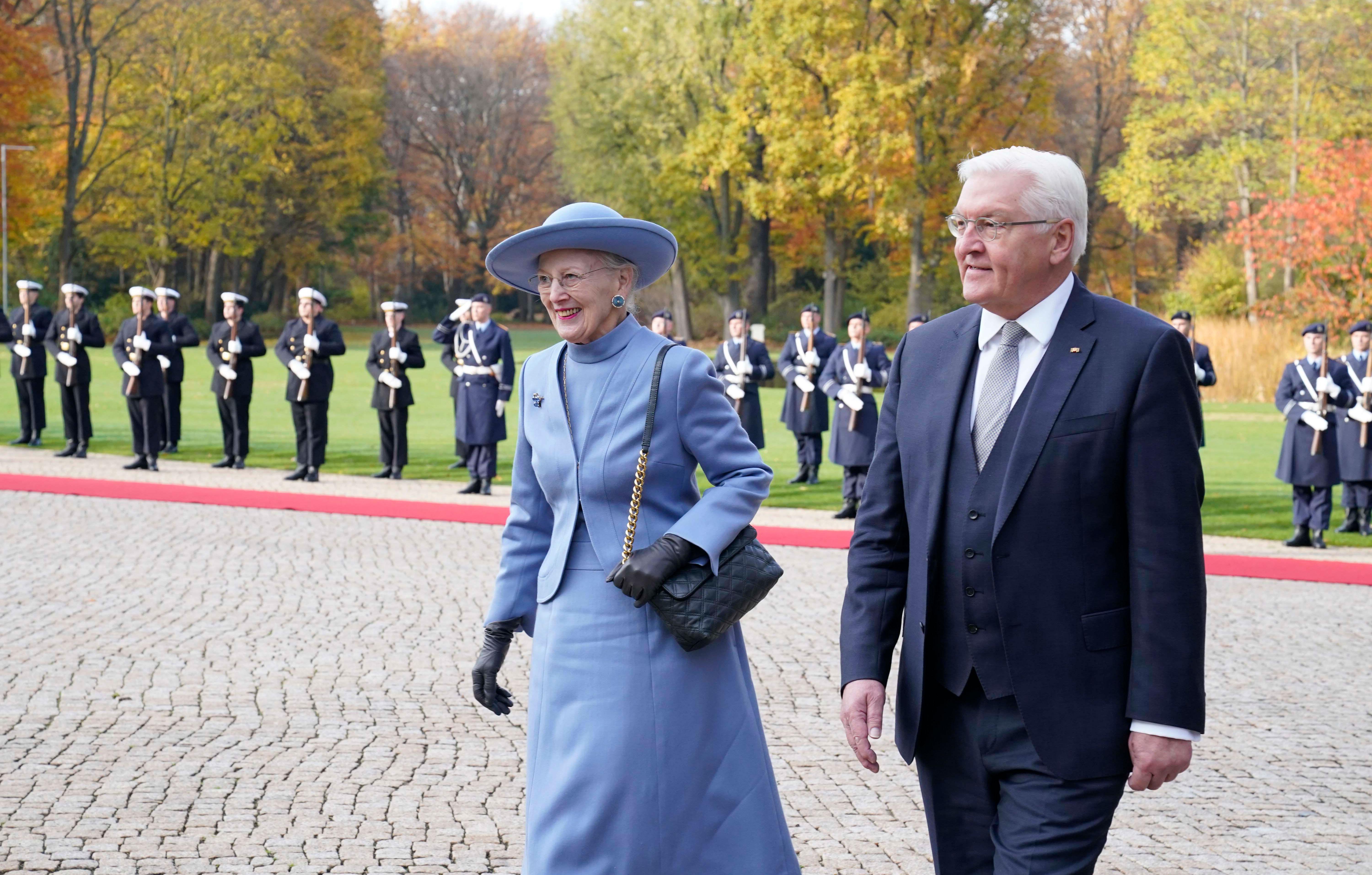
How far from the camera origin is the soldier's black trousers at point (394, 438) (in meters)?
17.9

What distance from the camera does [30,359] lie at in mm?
19516

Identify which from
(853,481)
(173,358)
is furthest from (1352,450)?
(173,358)

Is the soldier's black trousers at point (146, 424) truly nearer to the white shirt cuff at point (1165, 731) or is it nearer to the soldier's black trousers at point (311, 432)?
the soldier's black trousers at point (311, 432)

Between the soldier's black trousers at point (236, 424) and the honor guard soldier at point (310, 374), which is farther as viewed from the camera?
the soldier's black trousers at point (236, 424)

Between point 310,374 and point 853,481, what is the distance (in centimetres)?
626

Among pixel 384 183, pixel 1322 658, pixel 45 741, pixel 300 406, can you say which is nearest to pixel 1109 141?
pixel 384 183

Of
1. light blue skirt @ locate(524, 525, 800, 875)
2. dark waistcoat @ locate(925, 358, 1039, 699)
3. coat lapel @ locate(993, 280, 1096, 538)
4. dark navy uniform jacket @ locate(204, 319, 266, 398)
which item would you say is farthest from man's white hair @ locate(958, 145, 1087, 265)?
dark navy uniform jacket @ locate(204, 319, 266, 398)

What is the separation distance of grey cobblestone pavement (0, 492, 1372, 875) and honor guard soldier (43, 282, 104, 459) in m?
8.59

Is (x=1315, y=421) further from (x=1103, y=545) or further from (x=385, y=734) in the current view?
(x=1103, y=545)

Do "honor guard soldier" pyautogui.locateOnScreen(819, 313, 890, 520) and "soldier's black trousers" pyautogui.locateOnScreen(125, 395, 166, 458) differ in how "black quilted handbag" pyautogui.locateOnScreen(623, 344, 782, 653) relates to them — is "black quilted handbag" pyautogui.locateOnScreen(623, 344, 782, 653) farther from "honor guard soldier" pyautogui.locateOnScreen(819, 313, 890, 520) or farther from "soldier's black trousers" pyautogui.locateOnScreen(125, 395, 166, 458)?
"soldier's black trousers" pyautogui.locateOnScreen(125, 395, 166, 458)

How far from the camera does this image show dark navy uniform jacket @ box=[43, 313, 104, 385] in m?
18.9

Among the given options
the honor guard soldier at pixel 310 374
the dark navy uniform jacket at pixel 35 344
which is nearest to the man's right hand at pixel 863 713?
the honor guard soldier at pixel 310 374

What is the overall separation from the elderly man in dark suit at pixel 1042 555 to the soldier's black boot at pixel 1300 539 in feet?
36.8

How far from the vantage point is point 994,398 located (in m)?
3.10
